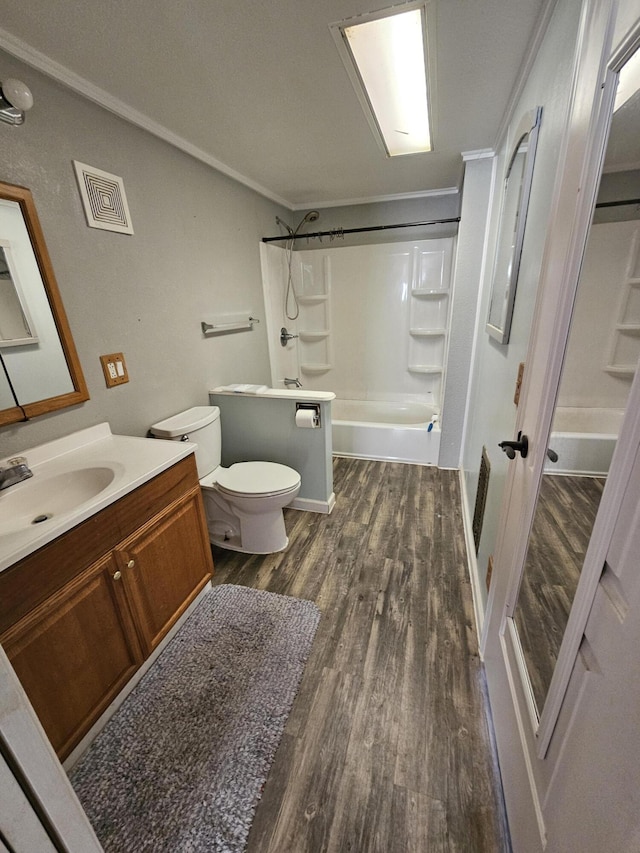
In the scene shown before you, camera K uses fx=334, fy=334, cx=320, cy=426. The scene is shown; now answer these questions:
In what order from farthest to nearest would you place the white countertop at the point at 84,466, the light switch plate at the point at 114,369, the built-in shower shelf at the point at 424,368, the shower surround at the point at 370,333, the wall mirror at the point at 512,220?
the built-in shower shelf at the point at 424,368
the shower surround at the point at 370,333
the light switch plate at the point at 114,369
the wall mirror at the point at 512,220
the white countertop at the point at 84,466

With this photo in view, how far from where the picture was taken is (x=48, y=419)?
137 centimetres

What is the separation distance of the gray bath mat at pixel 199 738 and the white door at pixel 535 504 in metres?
0.76

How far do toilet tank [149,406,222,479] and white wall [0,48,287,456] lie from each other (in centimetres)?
9

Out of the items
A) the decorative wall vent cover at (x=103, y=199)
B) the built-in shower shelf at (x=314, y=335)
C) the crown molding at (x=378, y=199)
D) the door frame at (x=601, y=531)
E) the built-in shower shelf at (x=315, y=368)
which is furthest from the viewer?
the built-in shower shelf at (x=315, y=368)

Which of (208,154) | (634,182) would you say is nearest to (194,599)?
(634,182)

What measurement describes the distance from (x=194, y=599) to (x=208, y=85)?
2.31 m

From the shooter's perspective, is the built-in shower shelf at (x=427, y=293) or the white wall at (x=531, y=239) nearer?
the white wall at (x=531, y=239)

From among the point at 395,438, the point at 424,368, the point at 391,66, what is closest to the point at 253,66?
the point at 391,66

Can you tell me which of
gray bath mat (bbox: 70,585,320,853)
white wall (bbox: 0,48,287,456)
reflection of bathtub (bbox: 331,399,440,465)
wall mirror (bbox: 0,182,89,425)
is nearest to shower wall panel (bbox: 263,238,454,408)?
reflection of bathtub (bbox: 331,399,440,465)

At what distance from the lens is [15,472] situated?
3.91 feet

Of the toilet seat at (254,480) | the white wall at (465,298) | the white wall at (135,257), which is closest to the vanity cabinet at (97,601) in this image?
the toilet seat at (254,480)

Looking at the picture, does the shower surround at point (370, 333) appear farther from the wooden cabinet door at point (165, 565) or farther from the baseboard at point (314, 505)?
the wooden cabinet door at point (165, 565)

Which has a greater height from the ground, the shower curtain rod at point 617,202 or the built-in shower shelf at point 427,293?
the shower curtain rod at point 617,202

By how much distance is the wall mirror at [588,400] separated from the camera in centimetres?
61
